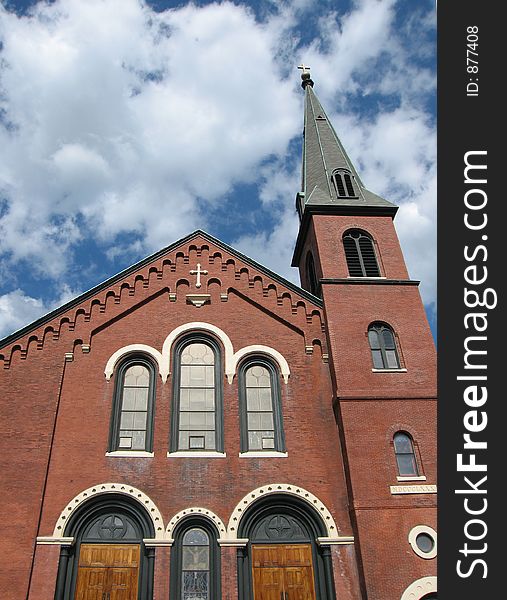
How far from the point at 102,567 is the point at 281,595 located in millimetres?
4046

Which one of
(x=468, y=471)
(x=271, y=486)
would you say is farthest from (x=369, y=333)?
(x=468, y=471)

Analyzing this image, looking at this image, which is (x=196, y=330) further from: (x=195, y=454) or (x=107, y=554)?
(x=107, y=554)

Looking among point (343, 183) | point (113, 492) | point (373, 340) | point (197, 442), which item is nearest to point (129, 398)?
point (197, 442)

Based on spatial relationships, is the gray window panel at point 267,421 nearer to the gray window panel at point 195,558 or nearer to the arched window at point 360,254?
the gray window panel at point 195,558

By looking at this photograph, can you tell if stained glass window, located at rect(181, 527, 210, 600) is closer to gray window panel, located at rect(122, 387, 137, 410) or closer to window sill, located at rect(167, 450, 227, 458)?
window sill, located at rect(167, 450, 227, 458)

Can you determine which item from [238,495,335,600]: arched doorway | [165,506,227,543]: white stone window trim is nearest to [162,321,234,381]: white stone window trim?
[165,506,227,543]: white stone window trim

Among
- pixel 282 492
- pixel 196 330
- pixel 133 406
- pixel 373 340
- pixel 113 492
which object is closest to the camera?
pixel 113 492

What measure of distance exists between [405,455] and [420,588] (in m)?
2.95

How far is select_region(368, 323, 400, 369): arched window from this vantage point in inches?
595

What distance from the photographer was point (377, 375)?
48.0ft

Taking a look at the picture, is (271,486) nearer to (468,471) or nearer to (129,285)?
(468,471)

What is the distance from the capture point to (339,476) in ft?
44.1

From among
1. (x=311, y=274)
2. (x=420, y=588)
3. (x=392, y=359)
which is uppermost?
(x=311, y=274)

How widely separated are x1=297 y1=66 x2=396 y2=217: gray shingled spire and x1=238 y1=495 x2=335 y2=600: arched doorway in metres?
10.1
